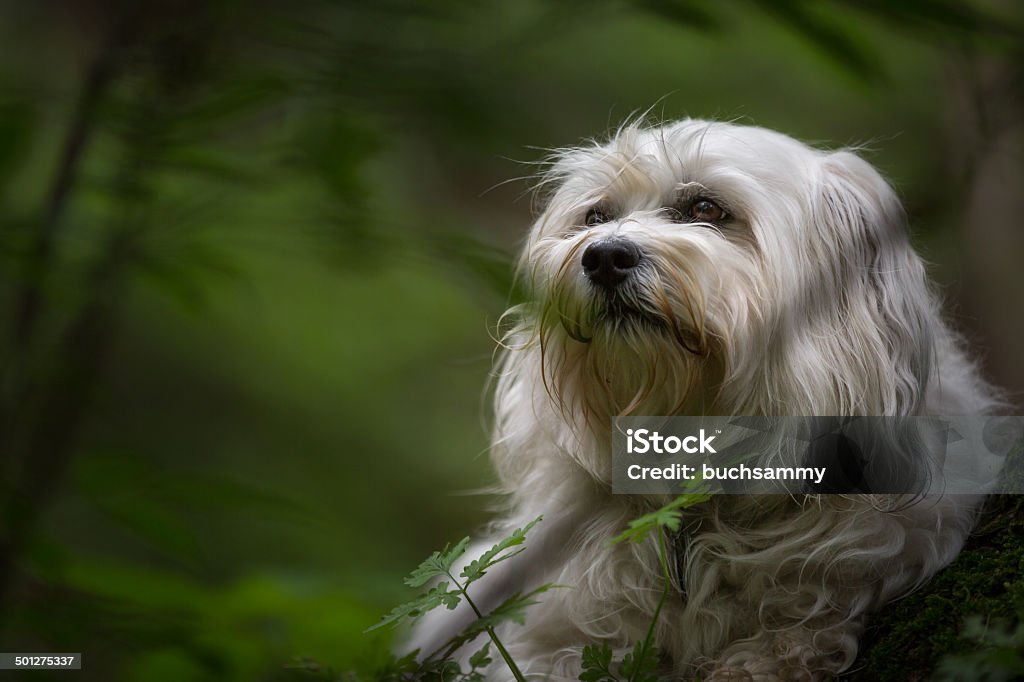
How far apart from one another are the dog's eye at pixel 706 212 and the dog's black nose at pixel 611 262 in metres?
0.23

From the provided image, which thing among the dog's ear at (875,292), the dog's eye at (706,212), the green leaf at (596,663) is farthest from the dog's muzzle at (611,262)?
the green leaf at (596,663)

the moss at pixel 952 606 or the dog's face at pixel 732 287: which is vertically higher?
the dog's face at pixel 732 287

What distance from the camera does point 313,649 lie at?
1707mm

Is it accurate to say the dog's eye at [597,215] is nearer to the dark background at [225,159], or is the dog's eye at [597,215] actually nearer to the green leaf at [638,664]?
the dark background at [225,159]

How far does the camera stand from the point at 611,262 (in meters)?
1.64

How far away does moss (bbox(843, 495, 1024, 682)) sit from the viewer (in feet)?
4.31

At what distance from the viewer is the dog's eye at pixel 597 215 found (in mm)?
1913

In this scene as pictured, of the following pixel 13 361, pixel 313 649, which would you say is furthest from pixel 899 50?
pixel 313 649

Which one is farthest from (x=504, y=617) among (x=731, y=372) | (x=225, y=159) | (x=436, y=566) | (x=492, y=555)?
(x=731, y=372)

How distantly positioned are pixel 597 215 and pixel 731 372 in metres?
0.48

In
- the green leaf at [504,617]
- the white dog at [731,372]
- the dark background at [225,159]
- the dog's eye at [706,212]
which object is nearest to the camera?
the dark background at [225,159]

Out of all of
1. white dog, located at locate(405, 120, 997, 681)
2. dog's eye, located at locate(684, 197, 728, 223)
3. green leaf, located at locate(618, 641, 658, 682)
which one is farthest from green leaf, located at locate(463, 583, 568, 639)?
dog's eye, located at locate(684, 197, 728, 223)

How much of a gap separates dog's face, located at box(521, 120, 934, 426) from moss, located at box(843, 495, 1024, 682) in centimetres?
25

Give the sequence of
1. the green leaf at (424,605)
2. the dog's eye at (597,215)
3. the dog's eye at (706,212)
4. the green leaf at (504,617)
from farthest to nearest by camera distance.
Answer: the dog's eye at (597,215), the dog's eye at (706,212), the green leaf at (424,605), the green leaf at (504,617)
